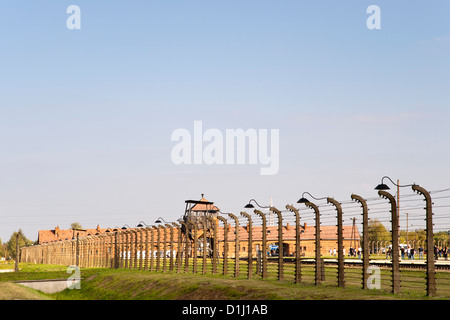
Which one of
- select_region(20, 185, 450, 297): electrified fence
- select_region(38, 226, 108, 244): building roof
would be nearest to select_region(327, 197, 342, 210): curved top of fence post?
select_region(20, 185, 450, 297): electrified fence

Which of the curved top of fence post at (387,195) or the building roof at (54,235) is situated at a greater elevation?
the curved top of fence post at (387,195)

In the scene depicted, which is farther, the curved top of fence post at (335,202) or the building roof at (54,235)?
the building roof at (54,235)

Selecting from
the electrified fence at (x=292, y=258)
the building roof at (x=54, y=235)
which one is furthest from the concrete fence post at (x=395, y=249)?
the building roof at (x=54, y=235)

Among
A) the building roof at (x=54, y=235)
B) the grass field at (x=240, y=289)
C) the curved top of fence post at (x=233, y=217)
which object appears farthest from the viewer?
the building roof at (x=54, y=235)

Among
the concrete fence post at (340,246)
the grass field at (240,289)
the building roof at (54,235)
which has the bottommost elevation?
the building roof at (54,235)

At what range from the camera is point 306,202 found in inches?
1010

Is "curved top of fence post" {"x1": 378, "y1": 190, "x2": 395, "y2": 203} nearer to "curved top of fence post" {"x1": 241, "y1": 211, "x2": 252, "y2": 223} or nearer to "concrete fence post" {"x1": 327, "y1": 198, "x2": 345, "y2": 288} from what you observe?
"concrete fence post" {"x1": 327, "y1": 198, "x2": 345, "y2": 288}

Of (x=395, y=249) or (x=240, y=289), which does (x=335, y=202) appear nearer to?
(x=395, y=249)

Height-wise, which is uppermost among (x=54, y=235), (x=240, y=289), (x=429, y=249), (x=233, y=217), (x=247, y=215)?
(x=247, y=215)

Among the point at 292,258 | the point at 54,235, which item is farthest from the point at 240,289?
the point at 54,235

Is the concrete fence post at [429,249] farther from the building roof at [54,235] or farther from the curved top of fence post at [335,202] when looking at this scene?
the building roof at [54,235]
